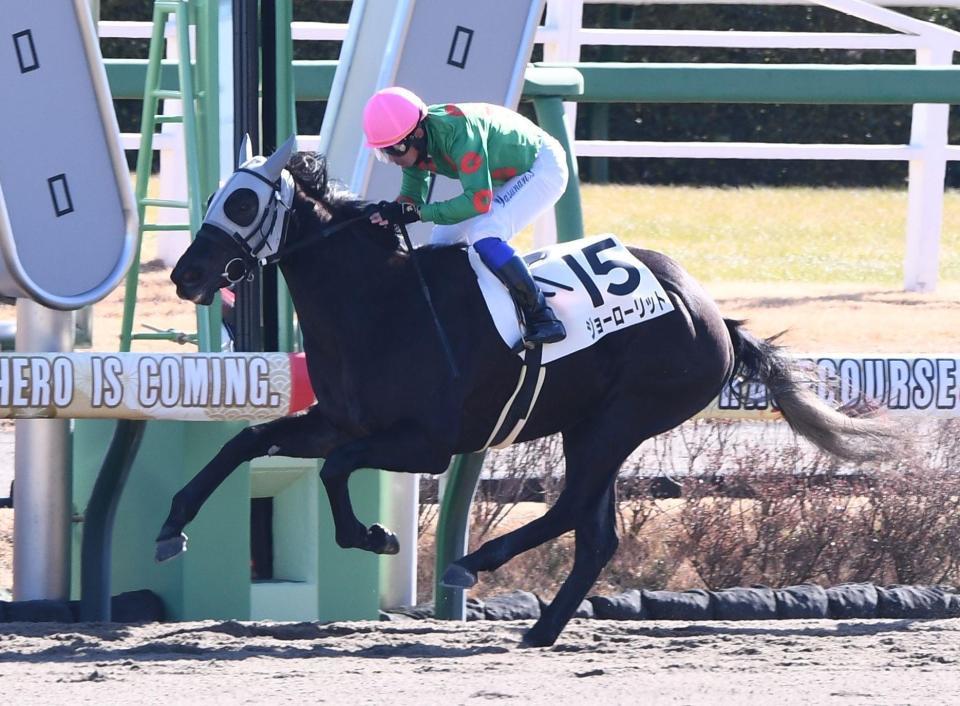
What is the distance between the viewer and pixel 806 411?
5.91m

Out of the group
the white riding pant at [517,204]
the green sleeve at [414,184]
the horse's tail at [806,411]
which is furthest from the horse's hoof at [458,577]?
the horse's tail at [806,411]

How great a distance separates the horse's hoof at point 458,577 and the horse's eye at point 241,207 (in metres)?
1.25

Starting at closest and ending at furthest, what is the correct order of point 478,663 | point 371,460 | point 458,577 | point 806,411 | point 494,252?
point 478,663 → point 371,460 → point 494,252 → point 458,577 → point 806,411

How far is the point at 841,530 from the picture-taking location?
22.6 feet

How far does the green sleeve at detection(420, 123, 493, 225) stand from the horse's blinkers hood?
0.49m

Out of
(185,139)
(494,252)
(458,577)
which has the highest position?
(185,139)

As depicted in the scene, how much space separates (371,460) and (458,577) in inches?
19.7

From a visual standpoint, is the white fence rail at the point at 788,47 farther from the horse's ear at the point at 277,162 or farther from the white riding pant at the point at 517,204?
the horse's ear at the point at 277,162

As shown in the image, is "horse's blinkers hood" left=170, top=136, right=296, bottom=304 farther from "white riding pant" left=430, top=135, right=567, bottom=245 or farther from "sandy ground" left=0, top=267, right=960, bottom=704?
"sandy ground" left=0, top=267, right=960, bottom=704

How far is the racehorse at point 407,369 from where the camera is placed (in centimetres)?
510

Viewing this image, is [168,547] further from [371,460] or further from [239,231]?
[239,231]

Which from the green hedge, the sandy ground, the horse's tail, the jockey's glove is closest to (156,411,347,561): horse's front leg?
the sandy ground

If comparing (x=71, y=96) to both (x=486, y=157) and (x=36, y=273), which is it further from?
(x=486, y=157)

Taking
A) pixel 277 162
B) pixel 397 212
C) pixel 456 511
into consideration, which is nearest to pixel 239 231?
pixel 277 162
